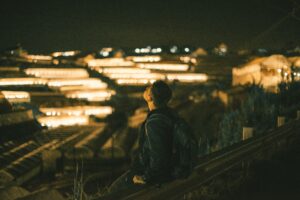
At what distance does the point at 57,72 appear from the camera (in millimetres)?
54438

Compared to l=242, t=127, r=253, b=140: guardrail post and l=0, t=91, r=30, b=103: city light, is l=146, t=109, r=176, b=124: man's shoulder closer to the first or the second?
l=242, t=127, r=253, b=140: guardrail post

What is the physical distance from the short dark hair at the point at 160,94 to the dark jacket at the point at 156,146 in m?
0.11

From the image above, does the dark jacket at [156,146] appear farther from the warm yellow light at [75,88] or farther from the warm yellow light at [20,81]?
the warm yellow light at [20,81]

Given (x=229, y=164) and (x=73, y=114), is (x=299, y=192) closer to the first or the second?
(x=229, y=164)

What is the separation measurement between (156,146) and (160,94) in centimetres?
54

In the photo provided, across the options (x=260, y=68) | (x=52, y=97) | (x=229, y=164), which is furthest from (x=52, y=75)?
(x=229, y=164)

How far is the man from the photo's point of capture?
11.8 ft

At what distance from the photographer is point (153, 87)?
3.86m

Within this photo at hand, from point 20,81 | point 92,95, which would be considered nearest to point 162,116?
point 92,95

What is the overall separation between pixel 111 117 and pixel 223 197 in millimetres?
34775

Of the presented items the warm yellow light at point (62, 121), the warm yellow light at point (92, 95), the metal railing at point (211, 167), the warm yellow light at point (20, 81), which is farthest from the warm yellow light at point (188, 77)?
the metal railing at point (211, 167)

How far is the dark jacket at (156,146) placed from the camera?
3.60 m

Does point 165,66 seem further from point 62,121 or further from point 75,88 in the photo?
point 62,121

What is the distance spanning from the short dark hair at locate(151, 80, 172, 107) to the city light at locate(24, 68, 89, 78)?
165 feet
